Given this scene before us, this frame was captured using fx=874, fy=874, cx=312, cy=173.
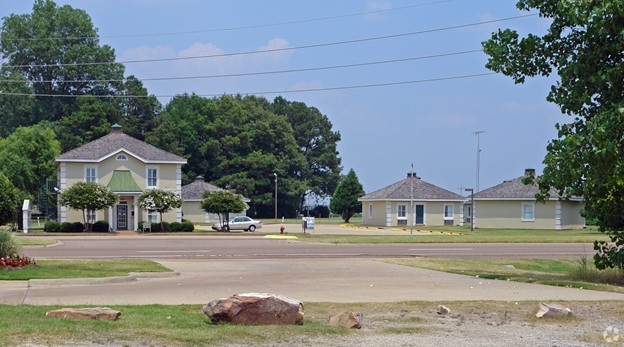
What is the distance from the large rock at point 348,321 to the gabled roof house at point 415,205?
64426 mm

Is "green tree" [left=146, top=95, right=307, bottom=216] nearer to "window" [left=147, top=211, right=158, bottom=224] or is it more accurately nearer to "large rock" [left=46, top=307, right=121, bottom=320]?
"window" [left=147, top=211, right=158, bottom=224]

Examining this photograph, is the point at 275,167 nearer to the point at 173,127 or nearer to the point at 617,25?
the point at 173,127

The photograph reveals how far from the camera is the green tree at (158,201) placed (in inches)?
2379

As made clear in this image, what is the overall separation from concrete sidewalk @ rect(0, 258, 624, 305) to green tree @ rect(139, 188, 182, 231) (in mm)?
35475

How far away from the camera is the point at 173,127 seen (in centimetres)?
10269

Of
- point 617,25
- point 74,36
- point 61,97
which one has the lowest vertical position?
point 617,25

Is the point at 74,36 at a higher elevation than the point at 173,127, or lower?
higher

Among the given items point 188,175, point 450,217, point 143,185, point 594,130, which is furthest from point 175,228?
point 594,130

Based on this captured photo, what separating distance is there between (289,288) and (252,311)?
22.2 feet

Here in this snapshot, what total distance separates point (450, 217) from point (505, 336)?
224 ft

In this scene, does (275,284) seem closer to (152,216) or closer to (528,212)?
(152,216)

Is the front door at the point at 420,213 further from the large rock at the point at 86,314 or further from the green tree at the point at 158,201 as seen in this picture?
the large rock at the point at 86,314

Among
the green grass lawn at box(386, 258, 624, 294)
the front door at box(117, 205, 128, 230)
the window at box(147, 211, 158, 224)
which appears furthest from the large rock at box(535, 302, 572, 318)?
the front door at box(117, 205, 128, 230)

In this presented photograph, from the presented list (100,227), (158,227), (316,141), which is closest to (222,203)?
(158,227)
